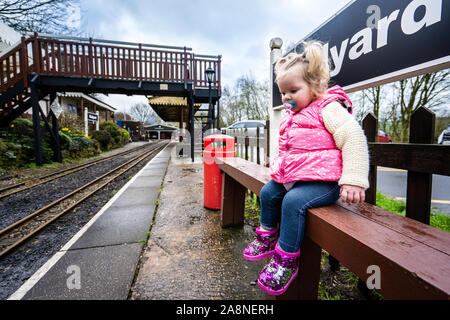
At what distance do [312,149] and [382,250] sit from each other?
58 centimetres

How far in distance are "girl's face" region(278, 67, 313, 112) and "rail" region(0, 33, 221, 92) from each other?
785 centimetres

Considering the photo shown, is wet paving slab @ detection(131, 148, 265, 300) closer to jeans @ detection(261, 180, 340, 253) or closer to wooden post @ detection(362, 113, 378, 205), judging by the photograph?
jeans @ detection(261, 180, 340, 253)

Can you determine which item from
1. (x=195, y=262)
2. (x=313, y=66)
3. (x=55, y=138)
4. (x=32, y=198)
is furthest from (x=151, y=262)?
(x=55, y=138)

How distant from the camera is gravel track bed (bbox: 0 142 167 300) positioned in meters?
1.90

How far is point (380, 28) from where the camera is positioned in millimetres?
1414

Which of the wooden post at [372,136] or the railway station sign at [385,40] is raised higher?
the railway station sign at [385,40]

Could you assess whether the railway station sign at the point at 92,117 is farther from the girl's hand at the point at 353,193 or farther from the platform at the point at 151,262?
the girl's hand at the point at 353,193

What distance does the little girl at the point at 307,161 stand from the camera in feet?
3.34

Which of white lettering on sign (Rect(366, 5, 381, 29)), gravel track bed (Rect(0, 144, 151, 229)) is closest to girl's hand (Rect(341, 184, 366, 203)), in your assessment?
white lettering on sign (Rect(366, 5, 381, 29))

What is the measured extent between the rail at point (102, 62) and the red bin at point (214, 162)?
614cm

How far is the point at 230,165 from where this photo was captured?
7.90ft

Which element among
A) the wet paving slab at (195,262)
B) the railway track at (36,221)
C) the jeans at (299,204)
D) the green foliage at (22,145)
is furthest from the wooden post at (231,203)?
the green foliage at (22,145)
